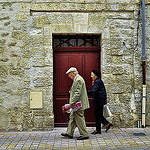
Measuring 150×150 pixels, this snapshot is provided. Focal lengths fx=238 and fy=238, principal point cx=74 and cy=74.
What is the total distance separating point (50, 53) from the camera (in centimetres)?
618

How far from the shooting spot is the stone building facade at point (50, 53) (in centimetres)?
611

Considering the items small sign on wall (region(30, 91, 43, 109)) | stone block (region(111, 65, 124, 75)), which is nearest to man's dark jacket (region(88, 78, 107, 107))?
stone block (region(111, 65, 124, 75))

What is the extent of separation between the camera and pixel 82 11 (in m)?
6.26

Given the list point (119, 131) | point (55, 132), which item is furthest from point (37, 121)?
point (119, 131)

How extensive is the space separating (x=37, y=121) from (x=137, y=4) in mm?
4027

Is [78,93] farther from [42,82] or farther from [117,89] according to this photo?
[117,89]

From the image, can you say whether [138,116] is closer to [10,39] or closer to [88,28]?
[88,28]

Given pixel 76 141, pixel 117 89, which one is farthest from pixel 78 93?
pixel 117 89

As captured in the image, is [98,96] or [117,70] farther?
[117,70]

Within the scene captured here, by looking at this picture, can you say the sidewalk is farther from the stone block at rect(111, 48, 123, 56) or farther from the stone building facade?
the stone block at rect(111, 48, 123, 56)

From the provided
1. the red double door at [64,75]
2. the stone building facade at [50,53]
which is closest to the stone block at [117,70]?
→ the stone building facade at [50,53]

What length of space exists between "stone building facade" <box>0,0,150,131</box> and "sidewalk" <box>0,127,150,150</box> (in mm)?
417

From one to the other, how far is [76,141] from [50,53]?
2371mm

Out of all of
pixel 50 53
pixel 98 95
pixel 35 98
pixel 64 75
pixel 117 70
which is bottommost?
pixel 35 98
